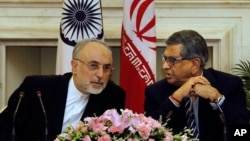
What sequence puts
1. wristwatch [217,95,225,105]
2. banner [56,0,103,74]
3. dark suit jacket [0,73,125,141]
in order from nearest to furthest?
1. wristwatch [217,95,225,105]
2. dark suit jacket [0,73,125,141]
3. banner [56,0,103,74]

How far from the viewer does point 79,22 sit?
488 cm

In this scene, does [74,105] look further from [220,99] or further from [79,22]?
[79,22]

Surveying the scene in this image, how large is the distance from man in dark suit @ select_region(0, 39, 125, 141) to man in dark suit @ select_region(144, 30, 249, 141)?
0.96 feet

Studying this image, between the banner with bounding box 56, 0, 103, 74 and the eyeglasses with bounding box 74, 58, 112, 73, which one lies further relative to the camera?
the banner with bounding box 56, 0, 103, 74

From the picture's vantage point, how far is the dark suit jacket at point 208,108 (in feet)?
10.1

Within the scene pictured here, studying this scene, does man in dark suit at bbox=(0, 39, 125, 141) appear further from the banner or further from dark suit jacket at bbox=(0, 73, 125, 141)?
the banner

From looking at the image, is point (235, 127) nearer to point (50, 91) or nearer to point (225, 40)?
point (50, 91)

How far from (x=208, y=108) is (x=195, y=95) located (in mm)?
111

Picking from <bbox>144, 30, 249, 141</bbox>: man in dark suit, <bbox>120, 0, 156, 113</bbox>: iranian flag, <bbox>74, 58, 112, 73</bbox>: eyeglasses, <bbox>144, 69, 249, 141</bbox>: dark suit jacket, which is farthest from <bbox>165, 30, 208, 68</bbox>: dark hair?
<bbox>120, 0, 156, 113</bbox>: iranian flag

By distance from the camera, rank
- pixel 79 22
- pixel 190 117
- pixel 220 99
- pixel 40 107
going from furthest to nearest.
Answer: pixel 79 22 → pixel 40 107 → pixel 190 117 → pixel 220 99

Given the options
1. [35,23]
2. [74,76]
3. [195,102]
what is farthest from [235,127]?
[35,23]

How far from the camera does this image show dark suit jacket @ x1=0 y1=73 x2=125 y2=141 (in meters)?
3.21

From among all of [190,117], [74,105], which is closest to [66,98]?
[74,105]

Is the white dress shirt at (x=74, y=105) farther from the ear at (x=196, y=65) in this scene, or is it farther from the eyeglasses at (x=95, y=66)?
the ear at (x=196, y=65)
